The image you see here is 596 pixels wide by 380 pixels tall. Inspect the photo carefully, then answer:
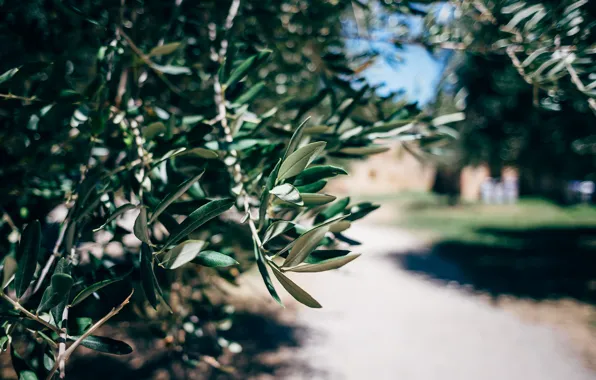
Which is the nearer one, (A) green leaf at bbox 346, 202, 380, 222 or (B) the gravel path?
(A) green leaf at bbox 346, 202, 380, 222

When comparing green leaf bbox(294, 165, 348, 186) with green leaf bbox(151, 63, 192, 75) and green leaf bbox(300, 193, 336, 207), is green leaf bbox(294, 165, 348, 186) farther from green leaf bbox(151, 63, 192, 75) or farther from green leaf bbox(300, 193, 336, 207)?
green leaf bbox(151, 63, 192, 75)

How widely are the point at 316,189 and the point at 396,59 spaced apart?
1833 millimetres

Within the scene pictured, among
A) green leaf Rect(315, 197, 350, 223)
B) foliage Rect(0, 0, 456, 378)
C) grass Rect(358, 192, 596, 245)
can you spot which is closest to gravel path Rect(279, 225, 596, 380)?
foliage Rect(0, 0, 456, 378)

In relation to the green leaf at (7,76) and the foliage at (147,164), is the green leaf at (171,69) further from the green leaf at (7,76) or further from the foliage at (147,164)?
the green leaf at (7,76)

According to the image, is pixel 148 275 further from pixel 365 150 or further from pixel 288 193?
pixel 365 150

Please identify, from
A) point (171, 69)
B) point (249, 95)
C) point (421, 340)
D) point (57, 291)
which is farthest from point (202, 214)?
point (421, 340)

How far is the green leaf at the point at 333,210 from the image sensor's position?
1173 millimetres

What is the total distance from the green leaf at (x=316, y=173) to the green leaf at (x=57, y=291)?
50 cm

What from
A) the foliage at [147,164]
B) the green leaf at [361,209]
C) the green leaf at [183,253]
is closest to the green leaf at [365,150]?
the foliage at [147,164]

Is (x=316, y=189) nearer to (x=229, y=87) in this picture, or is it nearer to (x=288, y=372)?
(x=229, y=87)

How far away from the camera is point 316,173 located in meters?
0.97

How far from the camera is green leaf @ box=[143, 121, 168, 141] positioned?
1135 millimetres

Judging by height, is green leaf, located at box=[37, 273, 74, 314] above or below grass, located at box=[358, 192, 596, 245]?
above

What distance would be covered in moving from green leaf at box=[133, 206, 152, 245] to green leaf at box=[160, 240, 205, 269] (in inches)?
2.4
